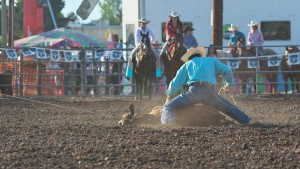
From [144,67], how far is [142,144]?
37.1ft

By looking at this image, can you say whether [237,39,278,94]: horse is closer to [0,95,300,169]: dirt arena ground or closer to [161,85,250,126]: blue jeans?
[0,95,300,169]: dirt arena ground

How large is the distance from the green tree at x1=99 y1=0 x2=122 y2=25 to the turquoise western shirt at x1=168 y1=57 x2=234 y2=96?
119 m

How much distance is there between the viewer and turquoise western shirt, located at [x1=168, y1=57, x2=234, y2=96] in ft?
38.4

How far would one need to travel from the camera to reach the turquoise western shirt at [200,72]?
11695mm

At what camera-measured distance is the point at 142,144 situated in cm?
955

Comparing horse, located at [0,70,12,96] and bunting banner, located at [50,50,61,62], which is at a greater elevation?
bunting banner, located at [50,50,61,62]

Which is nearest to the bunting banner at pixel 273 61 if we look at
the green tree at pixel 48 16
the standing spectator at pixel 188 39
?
the standing spectator at pixel 188 39

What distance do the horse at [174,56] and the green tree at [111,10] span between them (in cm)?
11045

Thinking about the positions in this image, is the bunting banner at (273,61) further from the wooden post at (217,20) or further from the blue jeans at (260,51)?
the wooden post at (217,20)

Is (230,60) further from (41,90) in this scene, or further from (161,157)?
(161,157)

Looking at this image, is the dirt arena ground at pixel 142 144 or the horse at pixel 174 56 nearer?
the dirt arena ground at pixel 142 144

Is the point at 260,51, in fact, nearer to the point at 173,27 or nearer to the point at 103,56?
the point at 173,27

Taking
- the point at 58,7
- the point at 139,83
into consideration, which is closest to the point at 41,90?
the point at 139,83

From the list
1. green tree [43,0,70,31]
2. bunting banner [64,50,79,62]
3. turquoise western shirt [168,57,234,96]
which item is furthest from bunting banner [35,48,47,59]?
green tree [43,0,70,31]
